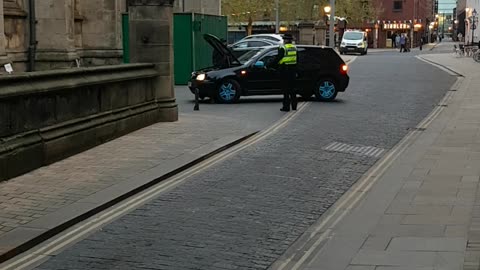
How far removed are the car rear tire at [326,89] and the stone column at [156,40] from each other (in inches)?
249

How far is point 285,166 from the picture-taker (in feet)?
34.9

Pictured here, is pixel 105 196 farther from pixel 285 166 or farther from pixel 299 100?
pixel 299 100

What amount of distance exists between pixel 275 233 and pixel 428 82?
20911mm

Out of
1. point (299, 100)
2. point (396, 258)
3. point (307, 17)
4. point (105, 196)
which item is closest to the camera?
point (396, 258)

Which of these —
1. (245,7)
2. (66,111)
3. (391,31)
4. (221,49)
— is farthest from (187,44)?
(391,31)

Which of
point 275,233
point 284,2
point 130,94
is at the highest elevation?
point 284,2

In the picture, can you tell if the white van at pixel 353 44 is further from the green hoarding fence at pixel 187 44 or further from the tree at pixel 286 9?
the green hoarding fence at pixel 187 44

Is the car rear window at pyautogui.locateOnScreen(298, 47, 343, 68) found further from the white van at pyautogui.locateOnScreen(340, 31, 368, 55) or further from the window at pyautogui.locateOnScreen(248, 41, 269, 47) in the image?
the white van at pyautogui.locateOnScreen(340, 31, 368, 55)

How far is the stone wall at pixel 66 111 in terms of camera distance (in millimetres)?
9258

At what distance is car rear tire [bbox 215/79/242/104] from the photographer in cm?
1944

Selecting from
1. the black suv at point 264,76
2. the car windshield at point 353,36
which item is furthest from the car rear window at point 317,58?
the car windshield at point 353,36

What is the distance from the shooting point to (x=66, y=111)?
10.8 metres

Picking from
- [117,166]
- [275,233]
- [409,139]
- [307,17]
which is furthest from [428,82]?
[307,17]

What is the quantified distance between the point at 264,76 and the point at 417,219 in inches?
492
